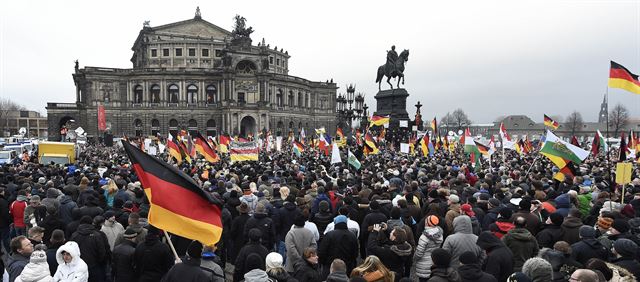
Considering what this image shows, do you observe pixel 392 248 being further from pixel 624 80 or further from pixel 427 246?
pixel 624 80

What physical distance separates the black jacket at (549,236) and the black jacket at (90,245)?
6653mm

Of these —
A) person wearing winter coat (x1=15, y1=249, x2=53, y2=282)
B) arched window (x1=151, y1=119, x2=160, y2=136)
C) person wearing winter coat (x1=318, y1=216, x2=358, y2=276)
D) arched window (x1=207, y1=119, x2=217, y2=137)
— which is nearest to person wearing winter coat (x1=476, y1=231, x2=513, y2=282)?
person wearing winter coat (x1=318, y1=216, x2=358, y2=276)

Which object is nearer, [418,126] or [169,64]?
[418,126]

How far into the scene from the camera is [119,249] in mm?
6711

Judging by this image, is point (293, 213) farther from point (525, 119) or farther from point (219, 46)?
point (525, 119)

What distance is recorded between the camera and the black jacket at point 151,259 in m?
6.25

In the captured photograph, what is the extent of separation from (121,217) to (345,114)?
171ft

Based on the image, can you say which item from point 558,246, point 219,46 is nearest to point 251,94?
point 219,46

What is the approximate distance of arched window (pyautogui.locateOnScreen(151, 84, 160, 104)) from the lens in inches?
3017

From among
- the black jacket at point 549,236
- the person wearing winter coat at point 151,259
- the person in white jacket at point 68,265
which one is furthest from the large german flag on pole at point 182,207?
the black jacket at point 549,236

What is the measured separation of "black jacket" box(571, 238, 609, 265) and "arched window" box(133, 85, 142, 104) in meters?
77.4

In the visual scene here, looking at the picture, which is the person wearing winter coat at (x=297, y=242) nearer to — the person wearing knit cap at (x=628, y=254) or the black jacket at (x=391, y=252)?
the black jacket at (x=391, y=252)

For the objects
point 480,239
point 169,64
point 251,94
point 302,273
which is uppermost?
point 169,64

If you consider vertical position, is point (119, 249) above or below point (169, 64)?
below
